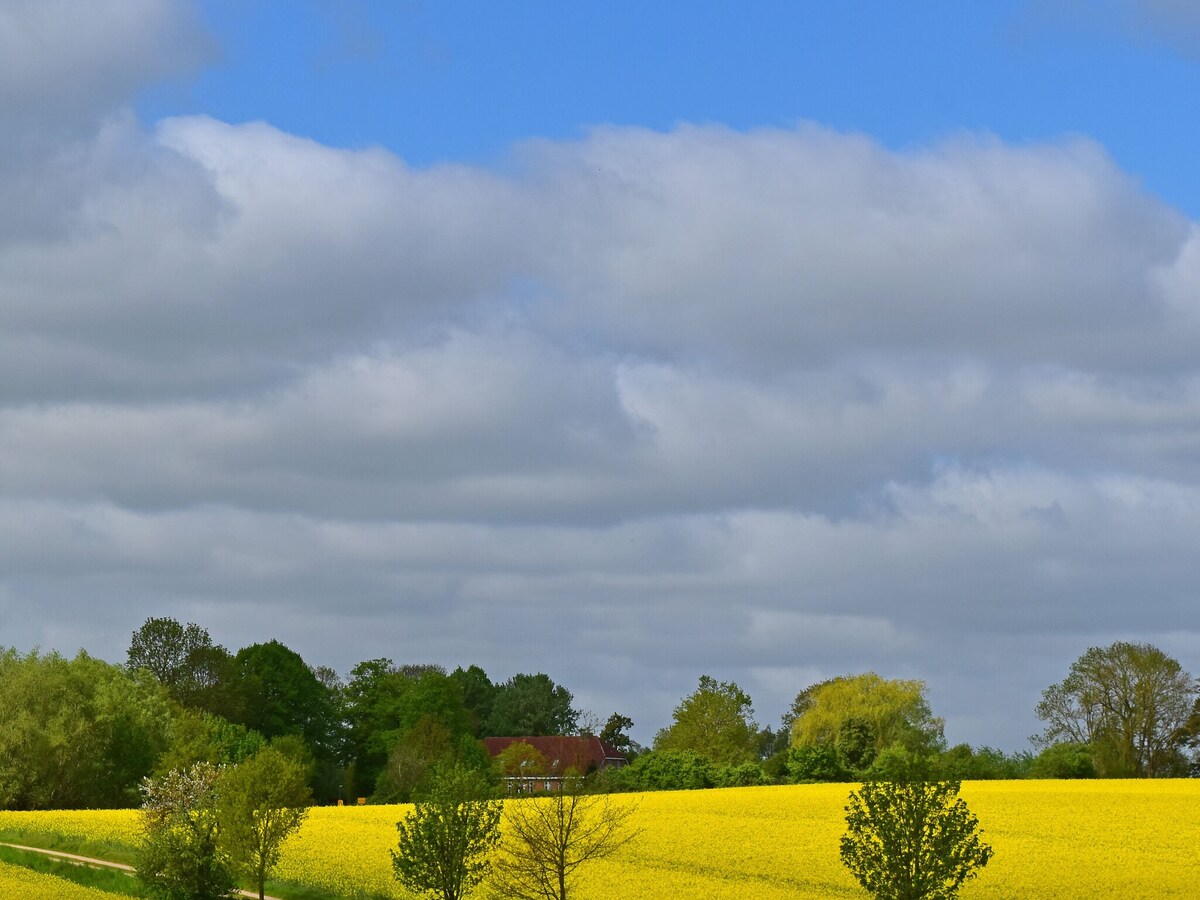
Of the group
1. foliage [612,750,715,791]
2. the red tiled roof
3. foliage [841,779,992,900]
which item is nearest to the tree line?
foliage [612,750,715,791]

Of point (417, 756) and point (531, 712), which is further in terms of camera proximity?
point (531, 712)

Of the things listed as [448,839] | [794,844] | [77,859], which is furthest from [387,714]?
[448,839]

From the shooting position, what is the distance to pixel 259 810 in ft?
167

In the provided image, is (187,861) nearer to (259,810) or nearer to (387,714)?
(259,810)

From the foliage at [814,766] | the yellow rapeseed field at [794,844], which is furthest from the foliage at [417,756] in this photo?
the yellow rapeseed field at [794,844]

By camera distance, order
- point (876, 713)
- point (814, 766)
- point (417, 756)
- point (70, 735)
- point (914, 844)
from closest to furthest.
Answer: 1. point (914, 844)
2. point (814, 766)
3. point (70, 735)
4. point (417, 756)
5. point (876, 713)

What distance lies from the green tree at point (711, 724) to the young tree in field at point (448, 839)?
224ft

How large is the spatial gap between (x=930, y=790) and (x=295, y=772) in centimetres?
2435

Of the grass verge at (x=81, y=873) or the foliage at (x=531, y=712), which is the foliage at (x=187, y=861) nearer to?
the grass verge at (x=81, y=873)

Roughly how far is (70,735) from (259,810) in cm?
4886

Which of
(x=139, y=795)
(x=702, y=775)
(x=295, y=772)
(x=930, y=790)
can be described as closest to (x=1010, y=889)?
(x=930, y=790)

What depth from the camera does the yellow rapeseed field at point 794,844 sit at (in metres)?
47.4

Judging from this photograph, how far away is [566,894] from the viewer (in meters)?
47.2

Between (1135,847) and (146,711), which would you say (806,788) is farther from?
(146,711)
